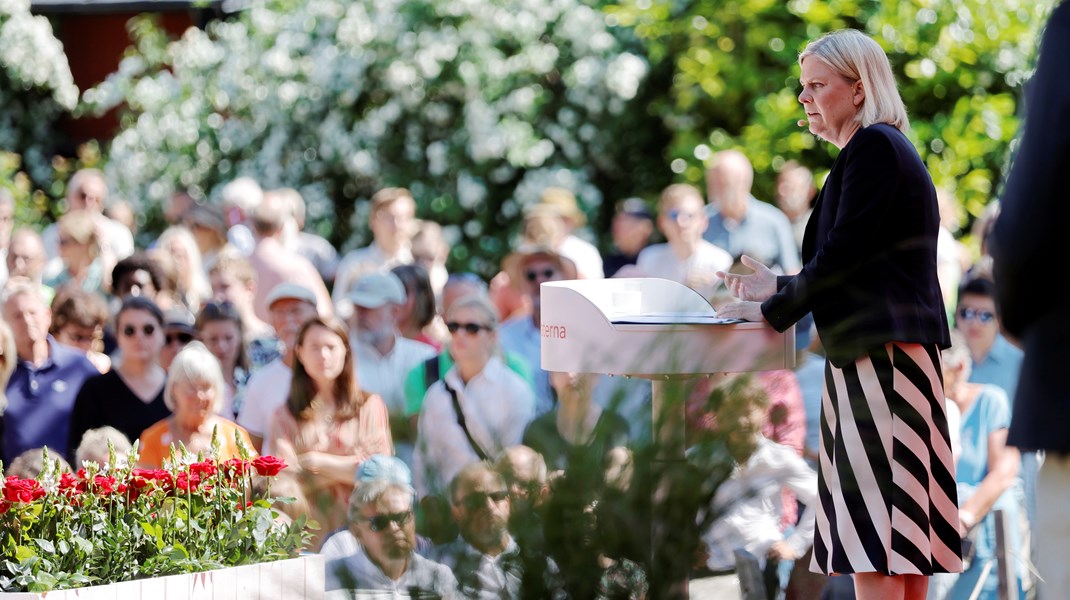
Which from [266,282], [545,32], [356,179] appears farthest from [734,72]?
[266,282]

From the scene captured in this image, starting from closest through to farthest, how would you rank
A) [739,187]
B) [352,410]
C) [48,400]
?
[352,410]
[48,400]
[739,187]

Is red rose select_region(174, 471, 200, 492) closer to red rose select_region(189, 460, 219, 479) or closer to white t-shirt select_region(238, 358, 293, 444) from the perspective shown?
red rose select_region(189, 460, 219, 479)

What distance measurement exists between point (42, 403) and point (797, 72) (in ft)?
20.3

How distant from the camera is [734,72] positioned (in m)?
11.0

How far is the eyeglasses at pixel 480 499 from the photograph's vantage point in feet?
6.70

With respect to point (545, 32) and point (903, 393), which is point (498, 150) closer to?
point (545, 32)

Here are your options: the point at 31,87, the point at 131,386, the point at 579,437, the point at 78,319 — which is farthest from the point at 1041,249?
the point at 31,87

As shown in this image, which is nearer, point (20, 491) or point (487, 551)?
point (487, 551)

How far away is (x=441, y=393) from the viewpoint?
2.43 m

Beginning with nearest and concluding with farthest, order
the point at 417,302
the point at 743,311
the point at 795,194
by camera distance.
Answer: the point at 743,311
the point at 417,302
the point at 795,194

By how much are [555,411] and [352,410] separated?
1.68 meters

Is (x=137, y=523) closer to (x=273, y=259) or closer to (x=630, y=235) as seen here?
(x=273, y=259)

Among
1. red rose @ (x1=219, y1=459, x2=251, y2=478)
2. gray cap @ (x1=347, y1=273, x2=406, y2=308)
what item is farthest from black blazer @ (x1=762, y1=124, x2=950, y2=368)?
gray cap @ (x1=347, y1=273, x2=406, y2=308)

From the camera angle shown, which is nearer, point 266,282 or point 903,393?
point 903,393
